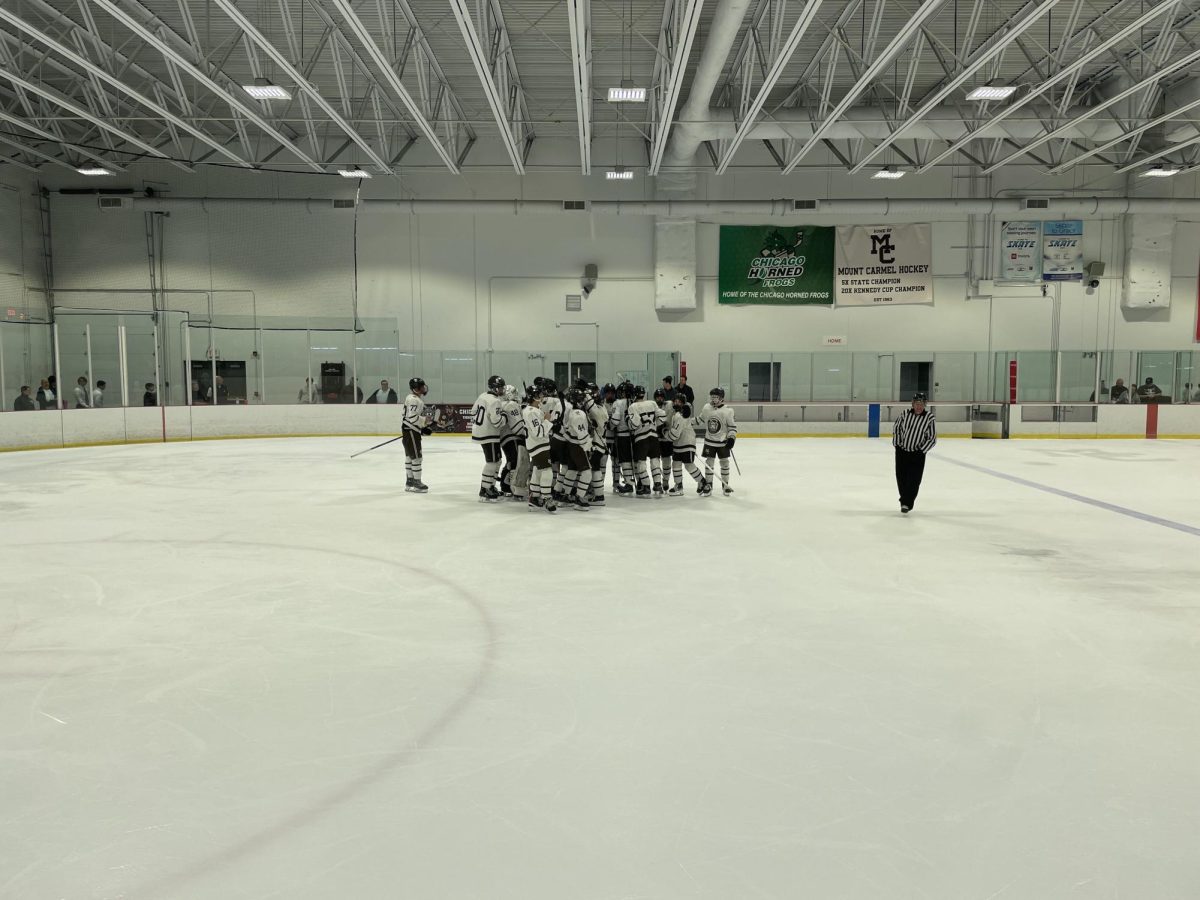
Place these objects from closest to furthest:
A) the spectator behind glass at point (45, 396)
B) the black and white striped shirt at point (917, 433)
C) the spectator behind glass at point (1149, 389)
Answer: the black and white striped shirt at point (917, 433) < the spectator behind glass at point (45, 396) < the spectator behind glass at point (1149, 389)

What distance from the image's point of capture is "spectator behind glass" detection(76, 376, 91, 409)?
54.1 feet

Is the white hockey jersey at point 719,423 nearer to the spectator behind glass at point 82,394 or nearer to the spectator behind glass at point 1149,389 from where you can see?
the spectator behind glass at point 82,394

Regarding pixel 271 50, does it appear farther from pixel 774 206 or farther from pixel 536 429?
pixel 774 206

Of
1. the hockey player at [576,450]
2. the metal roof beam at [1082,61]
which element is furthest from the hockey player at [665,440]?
the metal roof beam at [1082,61]

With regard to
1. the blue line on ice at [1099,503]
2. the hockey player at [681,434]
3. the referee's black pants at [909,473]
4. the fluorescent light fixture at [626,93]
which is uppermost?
the fluorescent light fixture at [626,93]

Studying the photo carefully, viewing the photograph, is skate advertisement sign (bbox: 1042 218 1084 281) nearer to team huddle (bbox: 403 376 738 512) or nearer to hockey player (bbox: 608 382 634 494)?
team huddle (bbox: 403 376 738 512)

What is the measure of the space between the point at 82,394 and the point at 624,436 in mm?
12821

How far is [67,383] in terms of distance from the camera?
1627 centimetres

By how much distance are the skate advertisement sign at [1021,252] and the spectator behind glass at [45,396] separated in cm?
2242

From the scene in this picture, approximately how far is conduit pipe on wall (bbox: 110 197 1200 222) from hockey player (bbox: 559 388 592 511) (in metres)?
12.4

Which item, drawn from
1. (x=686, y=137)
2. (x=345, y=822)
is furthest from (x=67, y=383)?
(x=345, y=822)

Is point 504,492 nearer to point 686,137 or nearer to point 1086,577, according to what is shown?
point 1086,577

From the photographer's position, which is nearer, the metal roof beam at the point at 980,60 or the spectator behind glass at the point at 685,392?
the metal roof beam at the point at 980,60

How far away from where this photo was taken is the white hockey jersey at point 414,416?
10.2 metres
